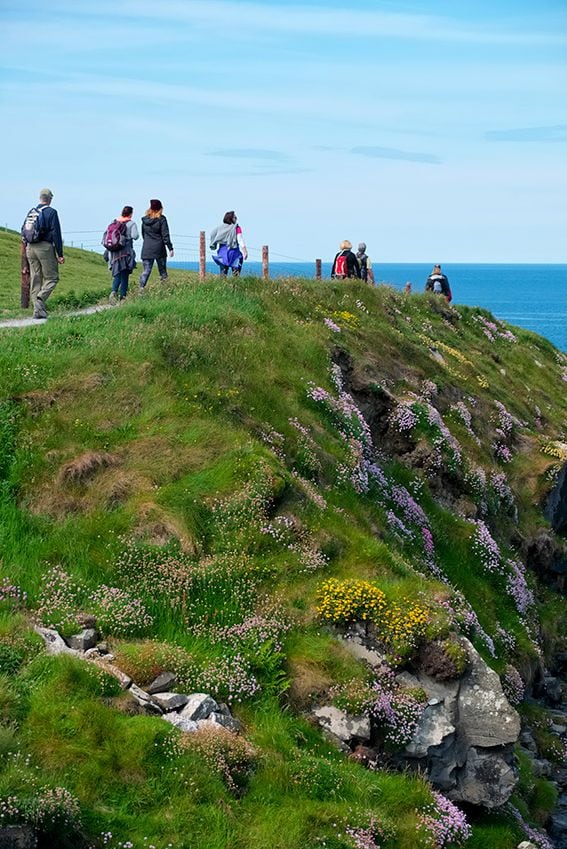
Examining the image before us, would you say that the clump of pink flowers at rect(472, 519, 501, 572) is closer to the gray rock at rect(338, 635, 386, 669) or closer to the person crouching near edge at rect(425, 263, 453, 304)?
the gray rock at rect(338, 635, 386, 669)

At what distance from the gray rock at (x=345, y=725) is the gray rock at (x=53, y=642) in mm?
4358

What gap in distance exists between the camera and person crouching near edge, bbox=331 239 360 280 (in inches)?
1731

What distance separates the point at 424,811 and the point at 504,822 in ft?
10.3

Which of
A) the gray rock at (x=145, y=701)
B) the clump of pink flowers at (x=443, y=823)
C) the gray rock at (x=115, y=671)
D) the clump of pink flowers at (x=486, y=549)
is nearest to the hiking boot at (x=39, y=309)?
the clump of pink flowers at (x=486, y=549)

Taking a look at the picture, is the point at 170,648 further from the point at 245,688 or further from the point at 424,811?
the point at 424,811

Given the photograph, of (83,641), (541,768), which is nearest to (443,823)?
(83,641)

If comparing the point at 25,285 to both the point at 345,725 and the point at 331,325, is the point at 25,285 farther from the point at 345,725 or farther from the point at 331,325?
the point at 345,725

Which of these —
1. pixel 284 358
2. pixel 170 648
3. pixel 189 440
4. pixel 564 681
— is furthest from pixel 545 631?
pixel 170 648

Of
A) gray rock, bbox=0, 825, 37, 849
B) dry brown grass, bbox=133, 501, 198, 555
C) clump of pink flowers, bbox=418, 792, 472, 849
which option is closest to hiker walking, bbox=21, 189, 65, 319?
dry brown grass, bbox=133, 501, 198, 555

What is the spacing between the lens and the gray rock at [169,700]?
15.9 metres

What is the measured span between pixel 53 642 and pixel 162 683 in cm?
185

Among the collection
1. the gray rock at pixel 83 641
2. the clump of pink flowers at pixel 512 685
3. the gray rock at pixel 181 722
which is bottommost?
the clump of pink flowers at pixel 512 685

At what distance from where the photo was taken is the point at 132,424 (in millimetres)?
21656

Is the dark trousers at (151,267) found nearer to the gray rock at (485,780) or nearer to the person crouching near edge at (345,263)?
the person crouching near edge at (345,263)
